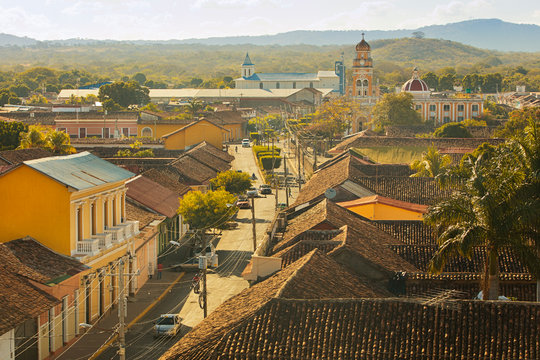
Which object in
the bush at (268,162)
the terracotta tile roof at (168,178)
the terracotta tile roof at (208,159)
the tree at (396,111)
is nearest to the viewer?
the terracotta tile roof at (168,178)

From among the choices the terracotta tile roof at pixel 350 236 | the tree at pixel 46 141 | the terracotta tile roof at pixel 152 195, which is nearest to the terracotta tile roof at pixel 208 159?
the tree at pixel 46 141

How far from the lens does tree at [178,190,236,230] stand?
3881 centimetres

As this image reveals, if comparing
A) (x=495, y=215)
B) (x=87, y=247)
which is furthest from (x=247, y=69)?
(x=495, y=215)

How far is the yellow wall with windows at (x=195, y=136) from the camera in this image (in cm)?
A: 7181

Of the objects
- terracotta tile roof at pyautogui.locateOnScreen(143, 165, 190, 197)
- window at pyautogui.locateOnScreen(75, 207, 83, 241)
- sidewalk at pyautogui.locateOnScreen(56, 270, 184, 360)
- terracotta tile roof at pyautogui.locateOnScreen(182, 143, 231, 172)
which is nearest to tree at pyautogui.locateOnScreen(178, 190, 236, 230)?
sidewalk at pyautogui.locateOnScreen(56, 270, 184, 360)

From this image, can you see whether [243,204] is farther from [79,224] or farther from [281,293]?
[281,293]

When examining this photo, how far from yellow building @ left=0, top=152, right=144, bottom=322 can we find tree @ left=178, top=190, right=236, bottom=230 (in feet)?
33.9

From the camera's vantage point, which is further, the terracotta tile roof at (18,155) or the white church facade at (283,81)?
the white church facade at (283,81)

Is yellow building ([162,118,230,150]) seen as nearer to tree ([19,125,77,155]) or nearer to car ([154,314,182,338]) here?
tree ([19,125,77,155])

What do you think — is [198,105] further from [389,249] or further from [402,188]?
[389,249]

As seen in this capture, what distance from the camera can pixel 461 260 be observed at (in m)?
26.3

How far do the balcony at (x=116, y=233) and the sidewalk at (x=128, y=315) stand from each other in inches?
85.1

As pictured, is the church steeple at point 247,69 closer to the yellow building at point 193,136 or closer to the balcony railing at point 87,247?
the yellow building at point 193,136

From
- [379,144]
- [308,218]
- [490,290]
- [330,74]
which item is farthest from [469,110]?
[330,74]
